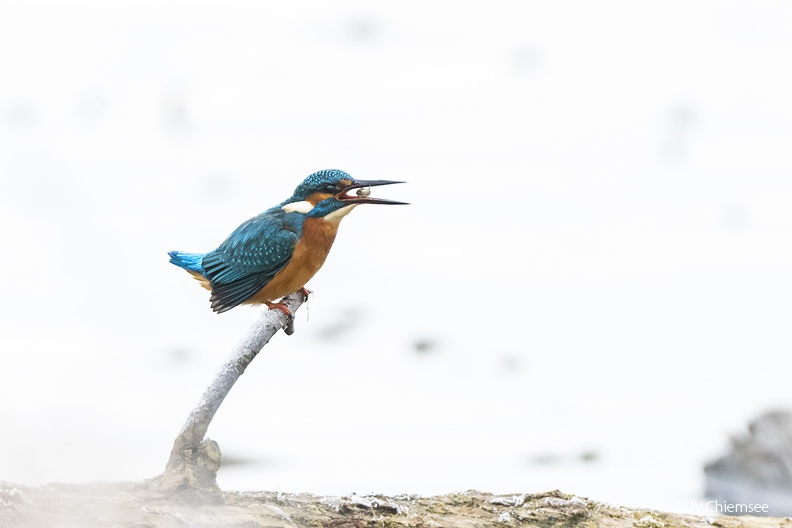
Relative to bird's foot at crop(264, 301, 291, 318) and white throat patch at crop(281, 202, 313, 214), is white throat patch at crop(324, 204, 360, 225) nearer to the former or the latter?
white throat patch at crop(281, 202, 313, 214)

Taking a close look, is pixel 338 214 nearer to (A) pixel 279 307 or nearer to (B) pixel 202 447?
(A) pixel 279 307

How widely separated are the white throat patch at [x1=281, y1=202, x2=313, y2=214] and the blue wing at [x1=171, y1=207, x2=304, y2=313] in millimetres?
17

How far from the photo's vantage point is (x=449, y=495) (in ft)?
8.13

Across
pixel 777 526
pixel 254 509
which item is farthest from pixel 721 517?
pixel 254 509

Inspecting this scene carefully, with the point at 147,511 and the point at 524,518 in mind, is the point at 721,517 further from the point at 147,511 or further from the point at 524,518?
the point at 147,511

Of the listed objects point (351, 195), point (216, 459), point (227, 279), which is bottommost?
point (216, 459)

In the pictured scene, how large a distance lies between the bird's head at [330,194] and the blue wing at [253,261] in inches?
2.0

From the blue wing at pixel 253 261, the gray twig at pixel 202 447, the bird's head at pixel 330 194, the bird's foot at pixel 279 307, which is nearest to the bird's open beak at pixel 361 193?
the bird's head at pixel 330 194

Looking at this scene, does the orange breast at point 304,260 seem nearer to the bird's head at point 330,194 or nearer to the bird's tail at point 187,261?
the bird's head at point 330,194

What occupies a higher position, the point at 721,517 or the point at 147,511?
the point at 721,517

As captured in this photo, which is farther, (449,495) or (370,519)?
(449,495)

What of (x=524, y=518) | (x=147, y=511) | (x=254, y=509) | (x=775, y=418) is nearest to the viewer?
(x=147, y=511)

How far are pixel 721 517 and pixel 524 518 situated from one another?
0.70 metres

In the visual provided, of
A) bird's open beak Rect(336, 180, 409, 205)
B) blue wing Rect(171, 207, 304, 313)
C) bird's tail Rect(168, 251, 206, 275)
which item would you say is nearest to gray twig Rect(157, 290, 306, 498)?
blue wing Rect(171, 207, 304, 313)
